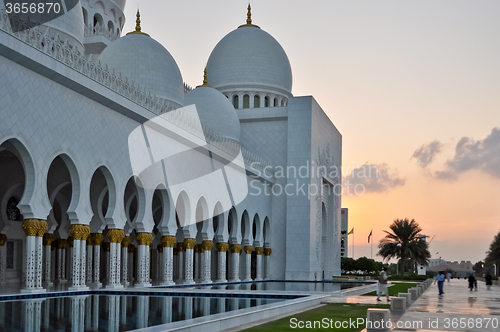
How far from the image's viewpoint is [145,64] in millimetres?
17344

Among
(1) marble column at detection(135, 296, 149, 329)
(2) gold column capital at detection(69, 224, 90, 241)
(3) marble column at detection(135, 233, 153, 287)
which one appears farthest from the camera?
(3) marble column at detection(135, 233, 153, 287)

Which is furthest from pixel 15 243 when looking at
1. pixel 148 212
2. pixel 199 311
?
pixel 199 311

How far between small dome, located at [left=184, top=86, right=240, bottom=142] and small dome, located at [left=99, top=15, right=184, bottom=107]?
3.58 m

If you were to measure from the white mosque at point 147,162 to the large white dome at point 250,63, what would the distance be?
0.20ft

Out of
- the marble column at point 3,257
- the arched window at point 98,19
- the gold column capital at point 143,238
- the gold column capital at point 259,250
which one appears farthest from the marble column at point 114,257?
the arched window at point 98,19

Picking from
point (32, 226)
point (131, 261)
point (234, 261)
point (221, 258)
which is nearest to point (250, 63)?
point (234, 261)

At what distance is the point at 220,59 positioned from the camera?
88.0ft

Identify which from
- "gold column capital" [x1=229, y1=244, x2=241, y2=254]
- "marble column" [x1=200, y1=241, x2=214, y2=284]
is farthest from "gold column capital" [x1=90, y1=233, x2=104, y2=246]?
"gold column capital" [x1=229, y1=244, x2=241, y2=254]

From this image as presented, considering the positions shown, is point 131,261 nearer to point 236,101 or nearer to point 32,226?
point 32,226

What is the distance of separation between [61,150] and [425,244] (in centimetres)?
2539

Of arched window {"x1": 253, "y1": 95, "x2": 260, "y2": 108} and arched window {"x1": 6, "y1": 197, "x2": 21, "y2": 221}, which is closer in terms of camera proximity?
arched window {"x1": 6, "y1": 197, "x2": 21, "y2": 221}

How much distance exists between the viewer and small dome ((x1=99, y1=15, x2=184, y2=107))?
56.4 feet

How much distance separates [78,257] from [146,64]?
26.0 ft

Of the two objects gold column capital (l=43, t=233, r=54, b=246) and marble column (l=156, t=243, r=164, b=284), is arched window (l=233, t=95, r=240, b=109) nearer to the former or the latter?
marble column (l=156, t=243, r=164, b=284)
